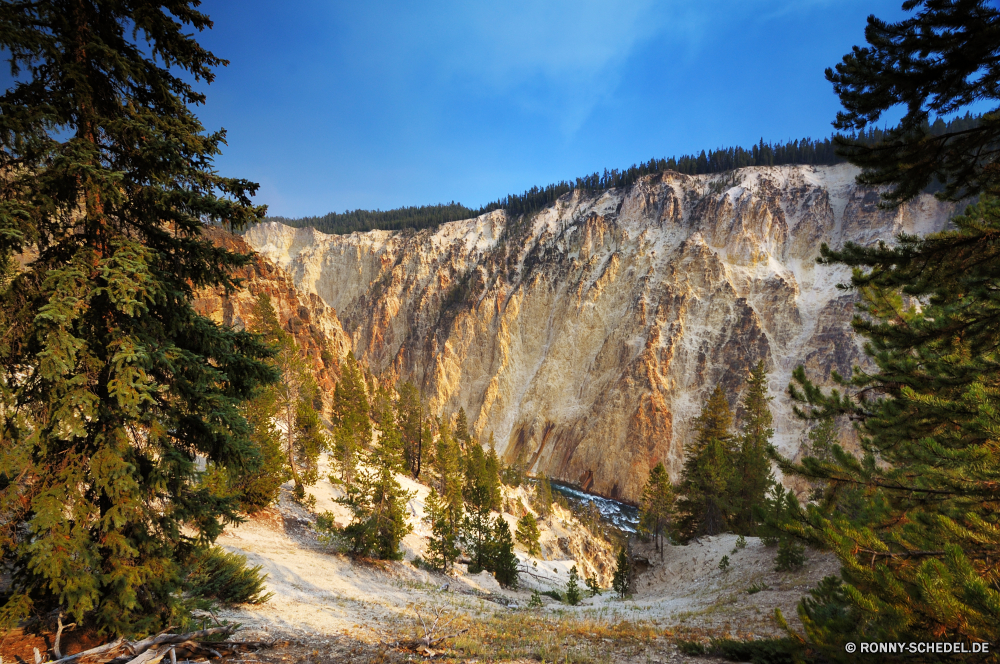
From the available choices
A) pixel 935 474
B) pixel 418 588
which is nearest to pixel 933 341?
pixel 935 474

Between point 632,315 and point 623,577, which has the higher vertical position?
A: point 632,315

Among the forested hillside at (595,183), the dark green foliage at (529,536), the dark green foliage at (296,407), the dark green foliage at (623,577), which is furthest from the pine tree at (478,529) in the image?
the forested hillside at (595,183)

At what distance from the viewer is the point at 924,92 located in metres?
4.29

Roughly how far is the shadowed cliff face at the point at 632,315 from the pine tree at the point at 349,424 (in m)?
31.4

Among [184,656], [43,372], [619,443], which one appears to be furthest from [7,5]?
[619,443]

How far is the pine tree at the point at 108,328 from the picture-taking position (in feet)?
15.7

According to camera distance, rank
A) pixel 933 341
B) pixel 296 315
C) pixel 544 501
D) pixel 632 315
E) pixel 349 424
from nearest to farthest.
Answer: pixel 933 341, pixel 349 424, pixel 544 501, pixel 296 315, pixel 632 315

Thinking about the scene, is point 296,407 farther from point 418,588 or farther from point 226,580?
point 226,580

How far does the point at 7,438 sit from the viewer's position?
16.3ft

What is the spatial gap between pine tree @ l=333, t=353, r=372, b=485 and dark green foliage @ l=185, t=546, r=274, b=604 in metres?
13.5

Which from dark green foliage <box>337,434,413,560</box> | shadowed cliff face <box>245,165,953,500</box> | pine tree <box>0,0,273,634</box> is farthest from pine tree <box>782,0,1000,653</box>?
shadowed cliff face <box>245,165,953,500</box>

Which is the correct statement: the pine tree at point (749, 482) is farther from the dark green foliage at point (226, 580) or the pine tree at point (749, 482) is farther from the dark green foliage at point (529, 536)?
the dark green foliage at point (226, 580)

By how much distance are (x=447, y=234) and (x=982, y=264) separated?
10627 cm

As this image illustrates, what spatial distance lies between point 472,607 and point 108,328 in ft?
41.5
